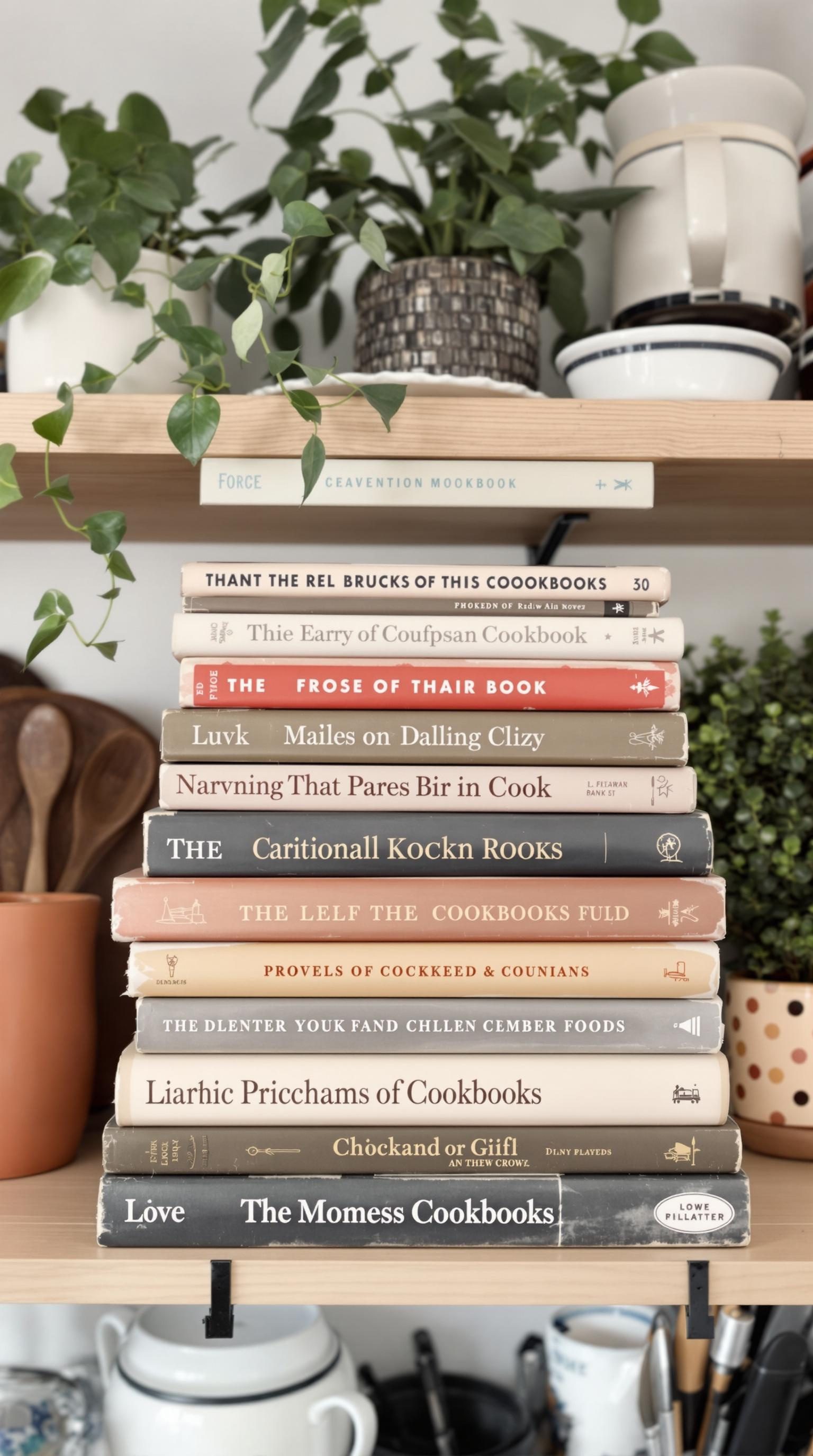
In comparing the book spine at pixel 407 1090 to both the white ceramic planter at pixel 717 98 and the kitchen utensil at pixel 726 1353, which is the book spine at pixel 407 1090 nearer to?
the kitchen utensil at pixel 726 1353

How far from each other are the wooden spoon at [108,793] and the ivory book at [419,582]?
9.7 inches

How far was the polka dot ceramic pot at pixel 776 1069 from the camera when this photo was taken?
752 millimetres

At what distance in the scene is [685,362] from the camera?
71 cm

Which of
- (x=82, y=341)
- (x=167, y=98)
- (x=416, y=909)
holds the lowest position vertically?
(x=416, y=909)

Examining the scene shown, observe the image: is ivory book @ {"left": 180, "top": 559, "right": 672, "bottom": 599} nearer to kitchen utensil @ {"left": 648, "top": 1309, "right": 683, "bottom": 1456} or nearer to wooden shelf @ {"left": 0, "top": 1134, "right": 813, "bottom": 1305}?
wooden shelf @ {"left": 0, "top": 1134, "right": 813, "bottom": 1305}

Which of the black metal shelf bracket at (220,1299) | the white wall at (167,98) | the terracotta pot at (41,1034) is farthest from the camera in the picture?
the white wall at (167,98)

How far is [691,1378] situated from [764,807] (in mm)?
392

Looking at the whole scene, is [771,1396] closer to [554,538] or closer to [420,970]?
[420,970]

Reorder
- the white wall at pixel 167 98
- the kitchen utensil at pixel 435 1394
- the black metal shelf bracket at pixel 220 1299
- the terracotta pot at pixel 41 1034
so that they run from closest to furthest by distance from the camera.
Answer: the black metal shelf bracket at pixel 220 1299
the terracotta pot at pixel 41 1034
the kitchen utensil at pixel 435 1394
the white wall at pixel 167 98

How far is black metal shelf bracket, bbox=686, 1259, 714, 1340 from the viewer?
0.59m

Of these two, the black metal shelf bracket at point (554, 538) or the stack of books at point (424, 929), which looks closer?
the stack of books at point (424, 929)

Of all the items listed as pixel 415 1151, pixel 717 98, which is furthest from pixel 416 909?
pixel 717 98

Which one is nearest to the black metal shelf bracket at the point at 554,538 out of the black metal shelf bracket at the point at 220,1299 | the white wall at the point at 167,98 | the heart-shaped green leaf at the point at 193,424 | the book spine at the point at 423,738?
the white wall at the point at 167,98

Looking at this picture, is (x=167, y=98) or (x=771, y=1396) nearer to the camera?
(x=771, y=1396)
